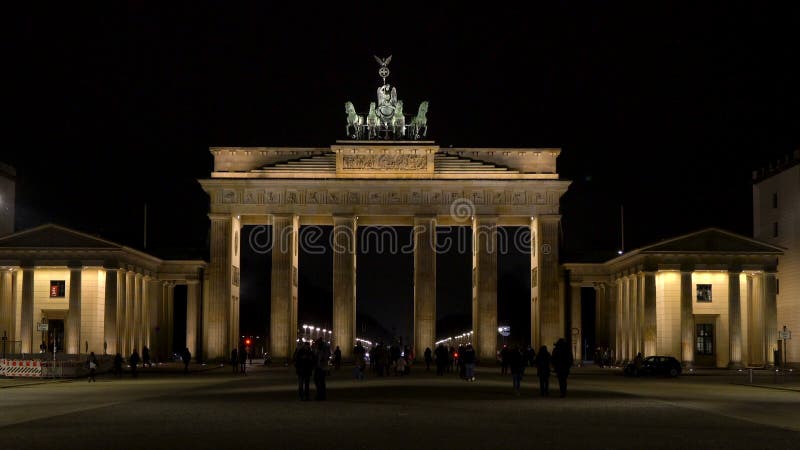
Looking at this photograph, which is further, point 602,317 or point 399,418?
point 602,317

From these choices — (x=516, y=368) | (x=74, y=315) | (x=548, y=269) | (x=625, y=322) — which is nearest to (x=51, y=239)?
(x=74, y=315)

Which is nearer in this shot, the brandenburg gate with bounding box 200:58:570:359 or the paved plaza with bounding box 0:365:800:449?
the paved plaza with bounding box 0:365:800:449

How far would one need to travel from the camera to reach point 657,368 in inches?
2411

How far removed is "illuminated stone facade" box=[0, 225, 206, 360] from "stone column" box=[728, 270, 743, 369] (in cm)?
3966

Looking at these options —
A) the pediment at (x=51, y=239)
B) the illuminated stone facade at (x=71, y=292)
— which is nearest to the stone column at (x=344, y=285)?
the illuminated stone facade at (x=71, y=292)

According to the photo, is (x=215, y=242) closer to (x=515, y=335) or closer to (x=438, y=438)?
(x=438, y=438)

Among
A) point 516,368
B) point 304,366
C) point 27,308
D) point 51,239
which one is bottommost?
point 516,368

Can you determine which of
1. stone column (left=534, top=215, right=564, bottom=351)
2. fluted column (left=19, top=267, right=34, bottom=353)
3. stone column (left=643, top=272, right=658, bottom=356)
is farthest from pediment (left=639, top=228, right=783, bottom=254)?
fluted column (left=19, top=267, right=34, bottom=353)

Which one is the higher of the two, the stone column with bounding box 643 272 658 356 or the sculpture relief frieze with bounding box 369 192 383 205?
the sculpture relief frieze with bounding box 369 192 383 205

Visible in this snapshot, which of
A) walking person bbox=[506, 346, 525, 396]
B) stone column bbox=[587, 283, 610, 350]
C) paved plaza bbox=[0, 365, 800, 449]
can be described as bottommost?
paved plaza bbox=[0, 365, 800, 449]

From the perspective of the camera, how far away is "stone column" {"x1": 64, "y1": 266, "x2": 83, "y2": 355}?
232 ft

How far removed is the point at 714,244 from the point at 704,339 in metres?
7.68

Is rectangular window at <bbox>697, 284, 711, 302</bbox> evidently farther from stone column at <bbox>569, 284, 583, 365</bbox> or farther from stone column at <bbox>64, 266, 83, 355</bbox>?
stone column at <bbox>64, 266, 83, 355</bbox>

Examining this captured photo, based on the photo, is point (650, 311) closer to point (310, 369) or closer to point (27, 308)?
point (27, 308)
